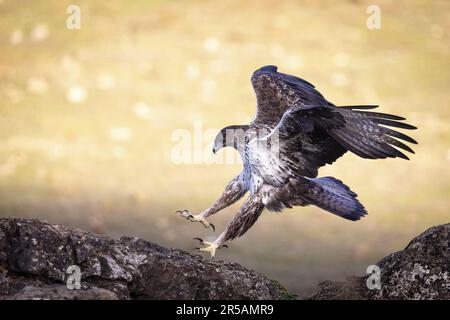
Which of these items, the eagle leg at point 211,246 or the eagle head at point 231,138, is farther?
the eagle head at point 231,138

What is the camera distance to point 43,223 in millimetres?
7410

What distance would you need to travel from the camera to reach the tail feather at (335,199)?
9.08m

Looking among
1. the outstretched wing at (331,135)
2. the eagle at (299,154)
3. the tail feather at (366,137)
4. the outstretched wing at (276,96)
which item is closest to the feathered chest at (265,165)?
the eagle at (299,154)

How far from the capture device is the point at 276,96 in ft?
32.9

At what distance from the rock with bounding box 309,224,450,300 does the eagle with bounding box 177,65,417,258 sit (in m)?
1.31

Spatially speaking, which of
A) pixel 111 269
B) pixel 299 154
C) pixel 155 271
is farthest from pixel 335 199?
pixel 111 269

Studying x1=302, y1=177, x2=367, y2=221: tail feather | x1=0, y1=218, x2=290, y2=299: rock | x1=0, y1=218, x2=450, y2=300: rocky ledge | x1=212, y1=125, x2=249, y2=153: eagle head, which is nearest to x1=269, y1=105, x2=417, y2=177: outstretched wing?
x1=302, y1=177, x2=367, y2=221: tail feather

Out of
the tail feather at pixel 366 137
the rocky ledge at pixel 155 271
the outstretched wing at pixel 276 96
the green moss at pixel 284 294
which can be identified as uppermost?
the outstretched wing at pixel 276 96

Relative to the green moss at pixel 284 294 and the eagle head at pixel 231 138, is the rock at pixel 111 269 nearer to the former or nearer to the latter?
the green moss at pixel 284 294

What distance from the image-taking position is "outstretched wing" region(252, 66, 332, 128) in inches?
386

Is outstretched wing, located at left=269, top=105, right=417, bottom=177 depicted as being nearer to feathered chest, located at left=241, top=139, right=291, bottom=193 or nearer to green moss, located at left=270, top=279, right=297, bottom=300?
feathered chest, located at left=241, top=139, right=291, bottom=193

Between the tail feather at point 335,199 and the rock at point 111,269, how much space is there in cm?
138
